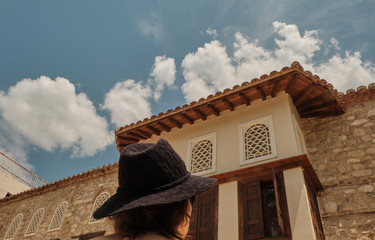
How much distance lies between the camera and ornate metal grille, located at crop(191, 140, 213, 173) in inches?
254

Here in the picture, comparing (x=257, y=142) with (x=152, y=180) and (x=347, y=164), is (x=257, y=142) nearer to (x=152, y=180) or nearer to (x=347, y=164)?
(x=347, y=164)

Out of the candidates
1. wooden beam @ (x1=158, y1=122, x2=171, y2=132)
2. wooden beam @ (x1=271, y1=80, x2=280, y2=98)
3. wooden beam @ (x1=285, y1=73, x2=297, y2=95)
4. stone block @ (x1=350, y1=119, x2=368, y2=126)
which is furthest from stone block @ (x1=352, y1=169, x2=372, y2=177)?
wooden beam @ (x1=158, y1=122, x2=171, y2=132)

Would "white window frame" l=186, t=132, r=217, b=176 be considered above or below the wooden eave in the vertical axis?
below

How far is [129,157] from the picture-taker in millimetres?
1270

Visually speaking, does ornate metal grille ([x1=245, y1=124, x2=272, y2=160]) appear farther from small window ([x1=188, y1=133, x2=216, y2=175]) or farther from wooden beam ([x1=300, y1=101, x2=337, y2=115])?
wooden beam ([x1=300, y1=101, x2=337, y2=115])

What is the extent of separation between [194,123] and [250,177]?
2.33m

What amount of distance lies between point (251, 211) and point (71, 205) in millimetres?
7427

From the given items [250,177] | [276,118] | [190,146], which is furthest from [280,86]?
[190,146]

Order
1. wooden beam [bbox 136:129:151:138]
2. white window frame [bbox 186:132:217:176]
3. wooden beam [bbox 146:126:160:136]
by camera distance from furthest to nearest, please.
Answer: wooden beam [bbox 136:129:151:138] < wooden beam [bbox 146:126:160:136] < white window frame [bbox 186:132:217:176]

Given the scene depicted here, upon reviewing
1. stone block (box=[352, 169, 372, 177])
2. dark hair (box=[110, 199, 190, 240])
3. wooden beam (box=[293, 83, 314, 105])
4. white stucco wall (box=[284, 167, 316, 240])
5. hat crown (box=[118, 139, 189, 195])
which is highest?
wooden beam (box=[293, 83, 314, 105])

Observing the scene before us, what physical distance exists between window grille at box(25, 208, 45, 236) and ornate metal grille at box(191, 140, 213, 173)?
24.4 feet

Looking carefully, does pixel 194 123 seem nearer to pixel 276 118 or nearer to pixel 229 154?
pixel 229 154

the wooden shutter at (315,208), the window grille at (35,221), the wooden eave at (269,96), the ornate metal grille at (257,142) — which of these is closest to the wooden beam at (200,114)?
the wooden eave at (269,96)

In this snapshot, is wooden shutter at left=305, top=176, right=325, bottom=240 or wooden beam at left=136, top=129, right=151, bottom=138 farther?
wooden beam at left=136, top=129, right=151, bottom=138
